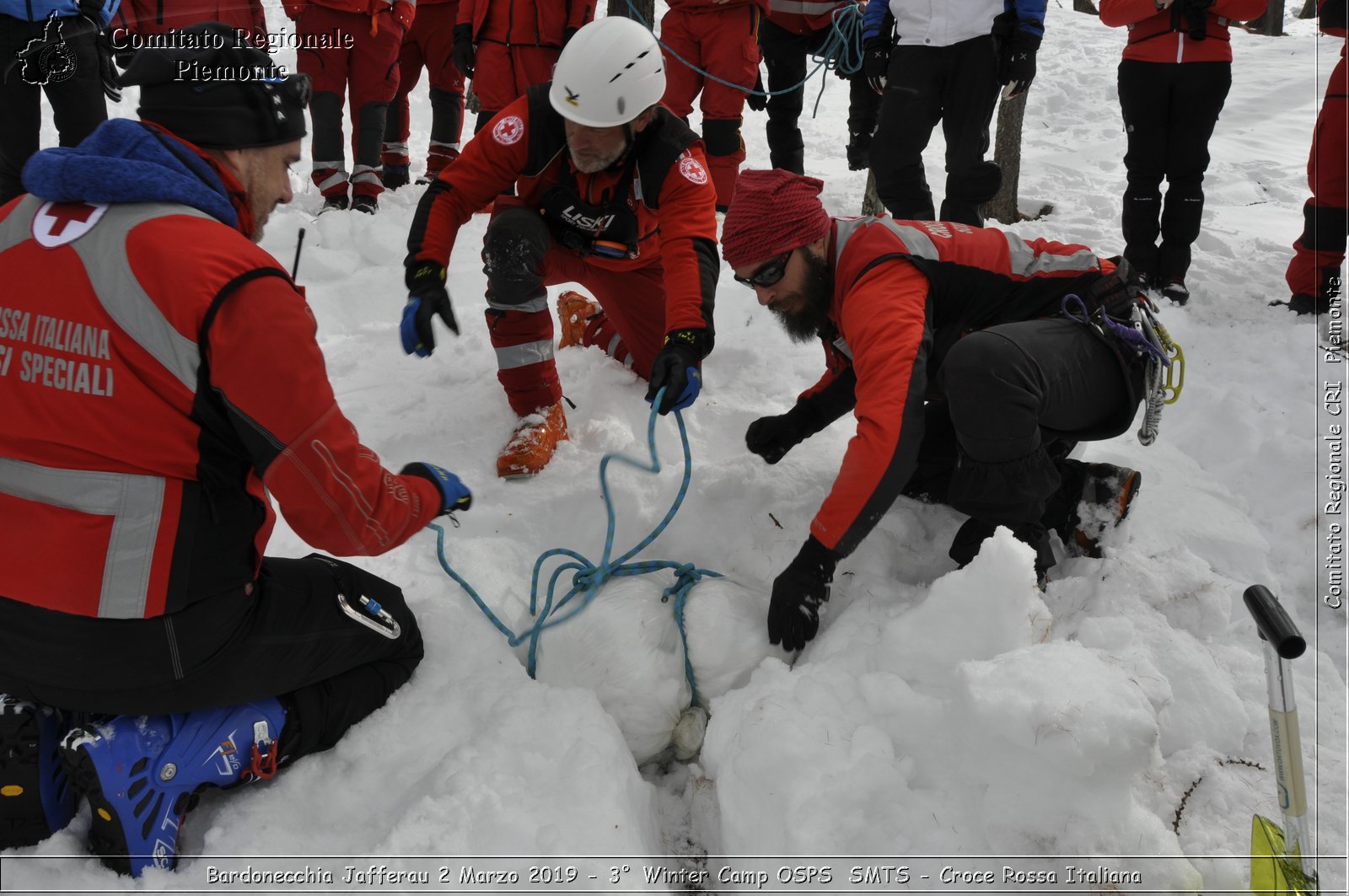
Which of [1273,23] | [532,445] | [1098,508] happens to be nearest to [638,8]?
[532,445]

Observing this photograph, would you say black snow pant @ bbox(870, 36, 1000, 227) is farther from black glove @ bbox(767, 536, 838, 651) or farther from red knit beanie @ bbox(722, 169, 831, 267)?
black glove @ bbox(767, 536, 838, 651)

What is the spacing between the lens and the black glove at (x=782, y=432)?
2.73 meters

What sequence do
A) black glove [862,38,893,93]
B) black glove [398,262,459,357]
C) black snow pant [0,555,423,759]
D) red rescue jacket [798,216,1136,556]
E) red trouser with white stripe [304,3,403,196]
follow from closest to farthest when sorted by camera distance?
black snow pant [0,555,423,759] < red rescue jacket [798,216,1136,556] < black glove [398,262,459,357] < black glove [862,38,893,93] < red trouser with white stripe [304,3,403,196]

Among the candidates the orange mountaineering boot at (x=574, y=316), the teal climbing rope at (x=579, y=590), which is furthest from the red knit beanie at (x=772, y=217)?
the orange mountaineering boot at (x=574, y=316)

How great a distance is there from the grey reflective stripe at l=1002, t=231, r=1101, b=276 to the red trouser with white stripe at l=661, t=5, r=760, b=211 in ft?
7.17

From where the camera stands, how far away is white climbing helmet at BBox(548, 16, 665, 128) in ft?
8.66

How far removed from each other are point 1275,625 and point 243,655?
1.78 metres

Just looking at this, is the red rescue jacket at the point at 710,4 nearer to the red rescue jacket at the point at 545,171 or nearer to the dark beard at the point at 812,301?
the red rescue jacket at the point at 545,171

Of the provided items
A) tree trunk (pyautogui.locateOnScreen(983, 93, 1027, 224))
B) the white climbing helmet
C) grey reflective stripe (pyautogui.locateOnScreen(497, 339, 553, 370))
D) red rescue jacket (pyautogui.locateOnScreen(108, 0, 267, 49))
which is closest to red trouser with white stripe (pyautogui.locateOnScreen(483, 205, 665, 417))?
grey reflective stripe (pyautogui.locateOnScreen(497, 339, 553, 370))

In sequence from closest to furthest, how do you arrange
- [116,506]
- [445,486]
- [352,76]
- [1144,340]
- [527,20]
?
[116,506] < [445,486] < [1144,340] < [527,20] < [352,76]

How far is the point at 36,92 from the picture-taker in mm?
3582

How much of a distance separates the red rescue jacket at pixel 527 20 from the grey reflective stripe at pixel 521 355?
230 cm

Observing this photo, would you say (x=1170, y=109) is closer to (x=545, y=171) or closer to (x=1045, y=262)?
(x=1045, y=262)

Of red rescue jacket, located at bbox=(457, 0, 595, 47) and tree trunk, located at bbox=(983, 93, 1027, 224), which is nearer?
red rescue jacket, located at bbox=(457, 0, 595, 47)
